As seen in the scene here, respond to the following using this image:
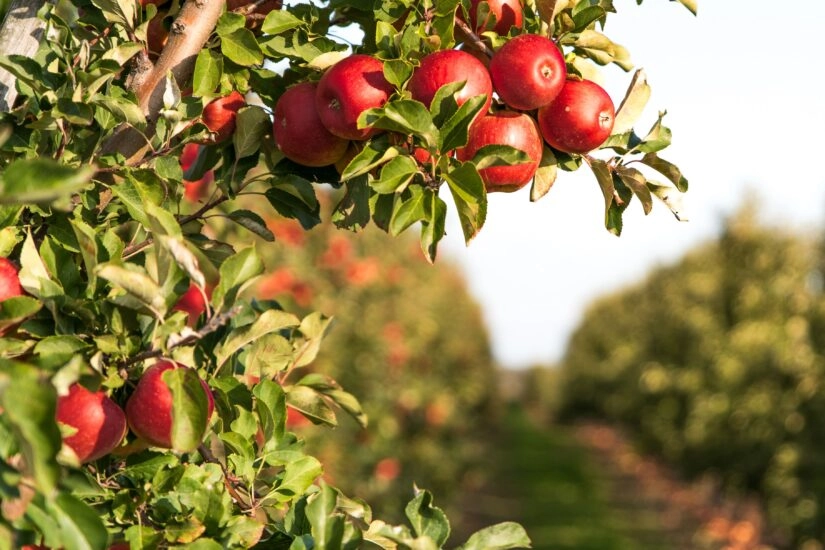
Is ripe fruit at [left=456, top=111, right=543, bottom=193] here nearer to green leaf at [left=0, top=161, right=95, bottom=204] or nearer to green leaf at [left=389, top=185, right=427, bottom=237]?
green leaf at [left=389, top=185, right=427, bottom=237]

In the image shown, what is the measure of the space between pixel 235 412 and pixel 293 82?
52 centimetres

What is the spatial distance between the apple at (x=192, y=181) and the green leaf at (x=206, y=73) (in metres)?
0.08

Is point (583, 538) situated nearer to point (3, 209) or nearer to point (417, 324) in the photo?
point (417, 324)

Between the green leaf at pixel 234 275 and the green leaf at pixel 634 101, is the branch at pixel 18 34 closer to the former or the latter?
the green leaf at pixel 234 275

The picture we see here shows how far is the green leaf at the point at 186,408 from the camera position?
961 millimetres

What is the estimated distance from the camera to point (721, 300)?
50.2ft

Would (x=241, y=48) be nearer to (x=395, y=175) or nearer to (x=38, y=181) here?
(x=395, y=175)

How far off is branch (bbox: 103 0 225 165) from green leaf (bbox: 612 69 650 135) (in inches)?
23.6

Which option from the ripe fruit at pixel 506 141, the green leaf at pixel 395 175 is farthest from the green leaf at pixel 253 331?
the ripe fruit at pixel 506 141

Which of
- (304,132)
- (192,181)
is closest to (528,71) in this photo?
(304,132)

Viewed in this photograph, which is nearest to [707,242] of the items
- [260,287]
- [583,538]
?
[583,538]

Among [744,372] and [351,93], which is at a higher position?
[351,93]

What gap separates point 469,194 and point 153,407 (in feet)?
1.49

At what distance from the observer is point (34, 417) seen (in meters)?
0.73
